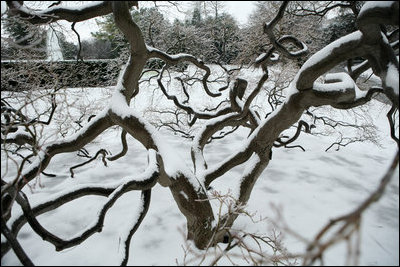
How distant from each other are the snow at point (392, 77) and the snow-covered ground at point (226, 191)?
1.05 meters

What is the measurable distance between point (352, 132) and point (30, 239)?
13.3 meters

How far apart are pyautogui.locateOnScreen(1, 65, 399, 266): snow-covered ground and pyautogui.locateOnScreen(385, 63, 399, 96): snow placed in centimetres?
105

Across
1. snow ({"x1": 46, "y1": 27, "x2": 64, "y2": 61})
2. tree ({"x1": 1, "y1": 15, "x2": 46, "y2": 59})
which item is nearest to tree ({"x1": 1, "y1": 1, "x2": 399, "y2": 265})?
tree ({"x1": 1, "y1": 15, "x2": 46, "y2": 59})

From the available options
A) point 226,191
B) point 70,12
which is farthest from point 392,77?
point 226,191

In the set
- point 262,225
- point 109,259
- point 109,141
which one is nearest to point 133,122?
point 109,259

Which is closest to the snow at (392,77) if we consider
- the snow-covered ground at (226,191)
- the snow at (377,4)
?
the snow at (377,4)

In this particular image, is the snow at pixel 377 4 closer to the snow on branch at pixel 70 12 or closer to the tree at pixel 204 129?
the tree at pixel 204 129

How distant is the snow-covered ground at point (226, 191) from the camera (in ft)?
12.5

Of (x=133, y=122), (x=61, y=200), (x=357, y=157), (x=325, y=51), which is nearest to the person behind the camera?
(x=61, y=200)

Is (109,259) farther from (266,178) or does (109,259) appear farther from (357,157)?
(357,157)

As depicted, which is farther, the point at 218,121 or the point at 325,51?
the point at 218,121

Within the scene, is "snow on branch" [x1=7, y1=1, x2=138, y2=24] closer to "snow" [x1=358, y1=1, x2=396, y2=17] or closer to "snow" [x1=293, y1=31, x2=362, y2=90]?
"snow" [x1=293, y1=31, x2=362, y2=90]

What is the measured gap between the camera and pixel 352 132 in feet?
39.9

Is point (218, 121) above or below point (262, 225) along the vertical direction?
above
